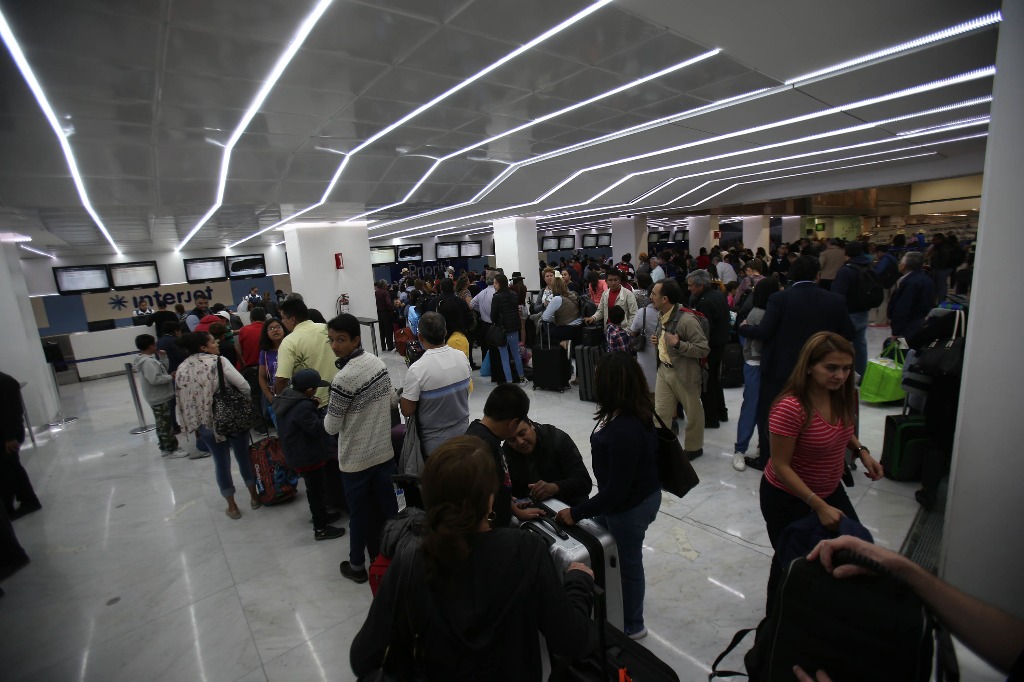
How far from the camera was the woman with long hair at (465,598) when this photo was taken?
1150 millimetres

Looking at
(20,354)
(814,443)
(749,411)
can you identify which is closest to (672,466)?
(814,443)

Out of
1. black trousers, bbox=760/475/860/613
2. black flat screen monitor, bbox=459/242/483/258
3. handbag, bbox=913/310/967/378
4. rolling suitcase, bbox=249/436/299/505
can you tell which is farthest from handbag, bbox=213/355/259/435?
black flat screen monitor, bbox=459/242/483/258

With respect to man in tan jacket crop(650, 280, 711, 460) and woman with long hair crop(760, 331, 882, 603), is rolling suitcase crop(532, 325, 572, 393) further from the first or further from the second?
woman with long hair crop(760, 331, 882, 603)

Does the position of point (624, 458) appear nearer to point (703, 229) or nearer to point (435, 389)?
point (435, 389)

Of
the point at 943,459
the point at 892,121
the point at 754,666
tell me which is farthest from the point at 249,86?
the point at 892,121

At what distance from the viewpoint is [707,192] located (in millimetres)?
14445

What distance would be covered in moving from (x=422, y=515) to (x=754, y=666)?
3.90ft

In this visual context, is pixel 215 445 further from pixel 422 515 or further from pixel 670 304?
pixel 670 304

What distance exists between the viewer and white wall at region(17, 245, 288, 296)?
1642 centimetres

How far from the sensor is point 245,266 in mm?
20156

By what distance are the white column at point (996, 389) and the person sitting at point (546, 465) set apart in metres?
1.98

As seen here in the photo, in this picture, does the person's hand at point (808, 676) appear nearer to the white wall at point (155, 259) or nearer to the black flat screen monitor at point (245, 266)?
the white wall at point (155, 259)

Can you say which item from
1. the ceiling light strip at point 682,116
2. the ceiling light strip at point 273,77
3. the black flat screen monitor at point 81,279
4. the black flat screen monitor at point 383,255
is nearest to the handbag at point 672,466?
the ceiling light strip at point 273,77

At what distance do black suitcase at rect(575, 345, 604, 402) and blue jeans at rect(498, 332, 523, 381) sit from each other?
1253 mm
